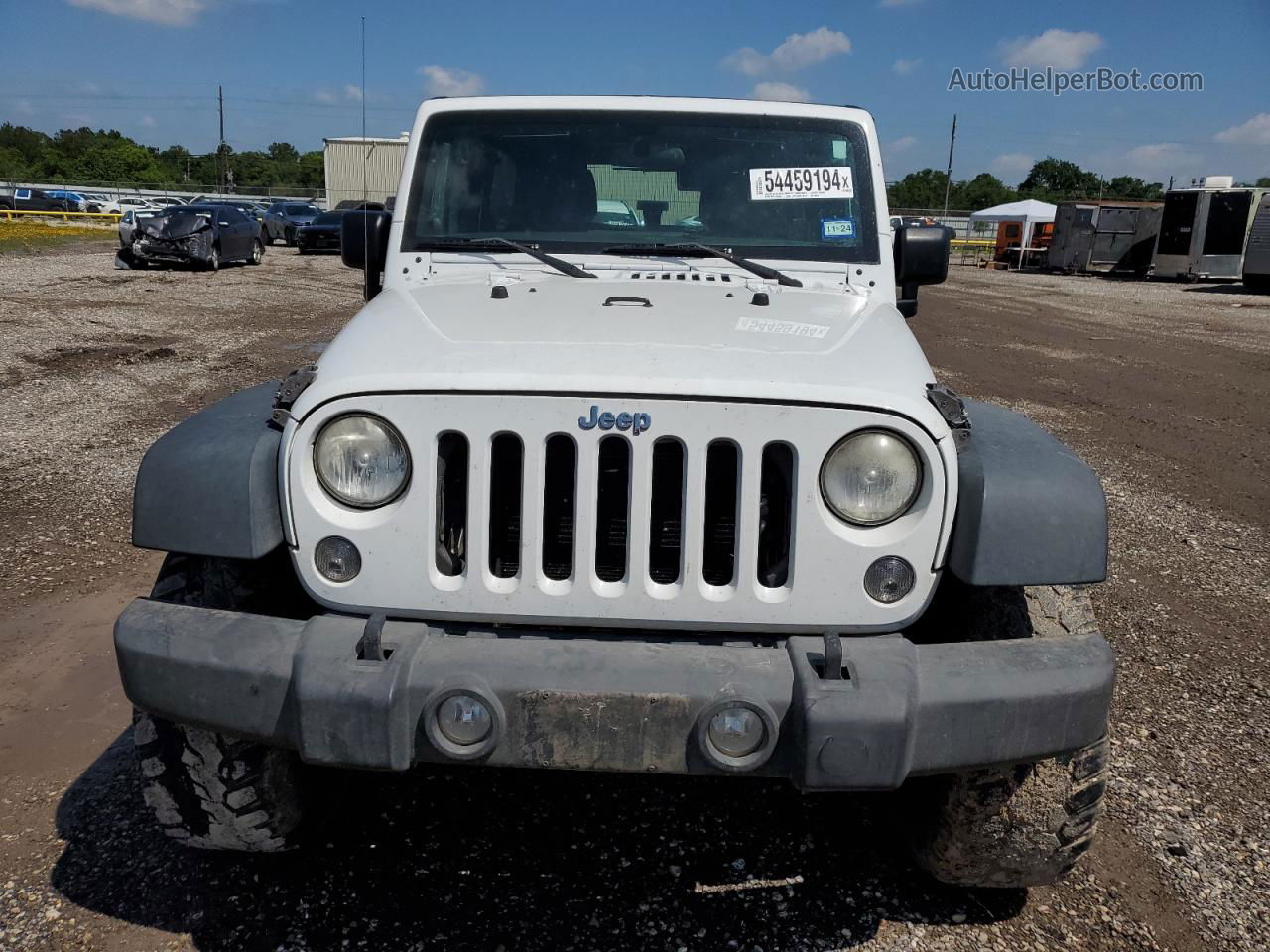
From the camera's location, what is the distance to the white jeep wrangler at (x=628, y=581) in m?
2.08

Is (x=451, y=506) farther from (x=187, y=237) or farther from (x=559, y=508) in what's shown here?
(x=187, y=237)

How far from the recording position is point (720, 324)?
2756 mm

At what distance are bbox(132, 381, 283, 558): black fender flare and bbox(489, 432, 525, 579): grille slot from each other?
0.48m

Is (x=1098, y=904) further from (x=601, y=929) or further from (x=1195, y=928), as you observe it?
(x=601, y=929)

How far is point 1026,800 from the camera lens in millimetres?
2473

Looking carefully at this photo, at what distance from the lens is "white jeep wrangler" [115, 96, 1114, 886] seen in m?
2.08

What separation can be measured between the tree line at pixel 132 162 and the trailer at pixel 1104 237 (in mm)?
52938

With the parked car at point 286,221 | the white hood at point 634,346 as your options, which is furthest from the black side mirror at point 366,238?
the parked car at point 286,221

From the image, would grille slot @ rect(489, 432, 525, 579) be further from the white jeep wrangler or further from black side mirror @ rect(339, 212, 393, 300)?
black side mirror @ rect(339, 212, 393, 300)

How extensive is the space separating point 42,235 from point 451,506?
32.7 metres

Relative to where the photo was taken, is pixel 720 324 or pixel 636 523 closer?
pixel 636 523

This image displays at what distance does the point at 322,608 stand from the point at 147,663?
40 centimetres

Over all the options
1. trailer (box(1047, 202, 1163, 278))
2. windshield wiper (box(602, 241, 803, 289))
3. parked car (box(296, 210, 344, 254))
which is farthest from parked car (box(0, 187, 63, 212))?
windshield wiper (box(602, 241, 803, 289))

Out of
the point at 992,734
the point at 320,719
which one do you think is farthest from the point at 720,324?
the point at 320,719
